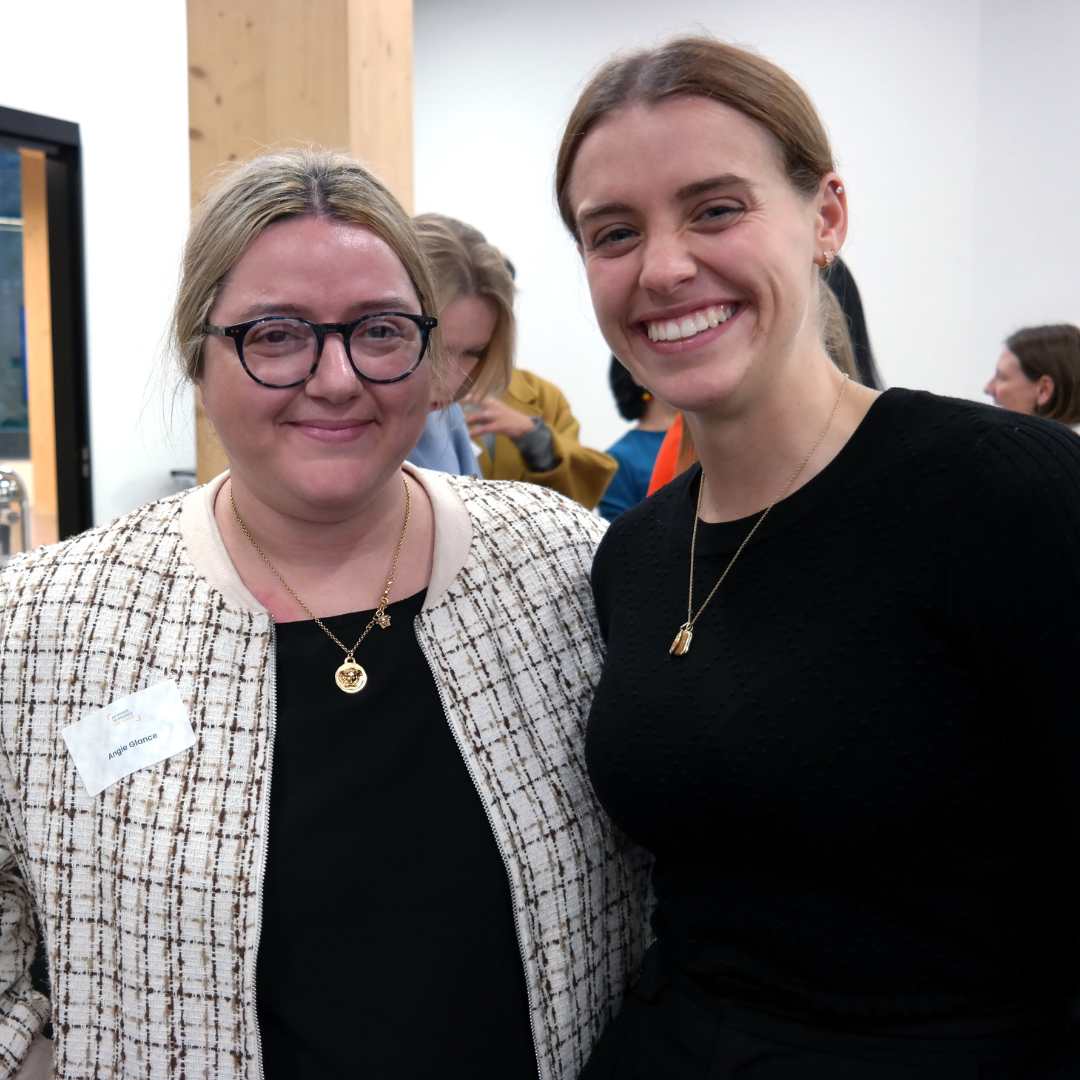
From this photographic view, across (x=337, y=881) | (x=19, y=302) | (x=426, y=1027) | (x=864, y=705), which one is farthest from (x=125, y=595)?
(x=19, y=302)

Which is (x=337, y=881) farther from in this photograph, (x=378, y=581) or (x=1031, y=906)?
(x=1031, y=906)

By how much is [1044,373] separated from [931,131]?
176 centimetres

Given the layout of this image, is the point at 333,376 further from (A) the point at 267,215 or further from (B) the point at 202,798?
(B) the point at 202,798

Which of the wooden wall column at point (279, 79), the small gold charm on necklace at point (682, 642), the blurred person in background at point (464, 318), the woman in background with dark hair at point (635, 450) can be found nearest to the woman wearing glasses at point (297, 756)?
the small gold charm on necklace at point (682, 642)

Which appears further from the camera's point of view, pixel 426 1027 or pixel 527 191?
pixel 527 191

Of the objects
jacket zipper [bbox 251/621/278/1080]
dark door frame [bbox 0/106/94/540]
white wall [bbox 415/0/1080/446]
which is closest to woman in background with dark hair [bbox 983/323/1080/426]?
white wall [bbox 415/0/1080/446]

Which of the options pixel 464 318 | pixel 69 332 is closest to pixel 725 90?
pixel 464 318

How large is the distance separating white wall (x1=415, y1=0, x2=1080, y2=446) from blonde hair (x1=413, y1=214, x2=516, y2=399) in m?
2.77

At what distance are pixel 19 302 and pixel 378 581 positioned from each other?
4.00m

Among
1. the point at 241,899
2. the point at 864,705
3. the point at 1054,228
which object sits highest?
the point at 1054,228

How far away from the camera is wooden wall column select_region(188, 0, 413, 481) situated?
245 centimetres

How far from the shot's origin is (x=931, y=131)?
17.3 ft

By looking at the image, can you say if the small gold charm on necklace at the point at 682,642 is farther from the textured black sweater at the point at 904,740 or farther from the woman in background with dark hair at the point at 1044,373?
the woman in background with dark hair at the point at 1044,373

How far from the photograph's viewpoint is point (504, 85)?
6012 millimetres
